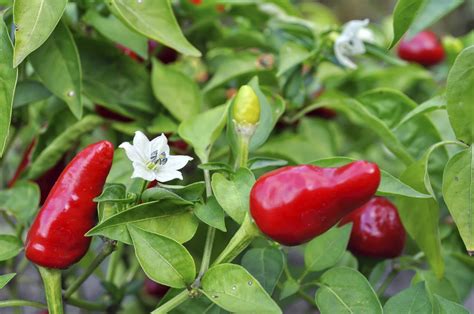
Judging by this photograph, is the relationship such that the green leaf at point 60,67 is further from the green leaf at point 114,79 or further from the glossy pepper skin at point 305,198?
the glossy pepper skin at point 305,198

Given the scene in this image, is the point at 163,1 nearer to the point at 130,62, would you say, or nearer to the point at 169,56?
the point at 130,62

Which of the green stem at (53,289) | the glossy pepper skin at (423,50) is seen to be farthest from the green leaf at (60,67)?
the glossy pepper skin at (423,50)

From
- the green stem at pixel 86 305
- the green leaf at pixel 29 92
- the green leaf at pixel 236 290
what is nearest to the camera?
the green leaf at pixel 236 290

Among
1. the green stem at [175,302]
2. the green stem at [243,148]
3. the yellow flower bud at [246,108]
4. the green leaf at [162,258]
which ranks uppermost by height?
the yellow flower bud at [246,108]

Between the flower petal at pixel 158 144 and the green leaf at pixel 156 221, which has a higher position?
the flower petal at pixel 158 144

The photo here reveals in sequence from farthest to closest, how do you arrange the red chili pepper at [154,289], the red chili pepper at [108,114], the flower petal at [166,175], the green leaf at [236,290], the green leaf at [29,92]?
the red chili pepper at [154,289]
the red chili pepper at [108,114]
the green leaf at [29,92]
the flower petal at [166,175]
the green leaf at [236,290]

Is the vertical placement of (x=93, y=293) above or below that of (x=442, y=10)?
below

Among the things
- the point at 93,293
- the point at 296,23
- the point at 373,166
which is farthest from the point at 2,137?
the point at 93,293
